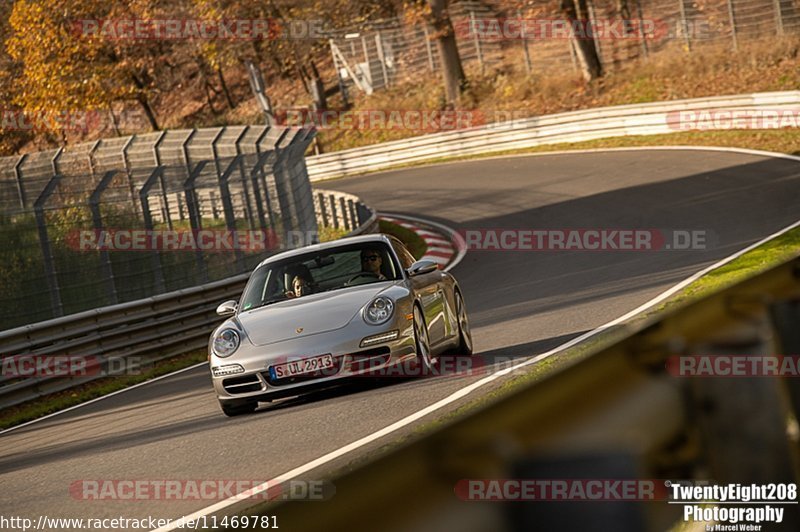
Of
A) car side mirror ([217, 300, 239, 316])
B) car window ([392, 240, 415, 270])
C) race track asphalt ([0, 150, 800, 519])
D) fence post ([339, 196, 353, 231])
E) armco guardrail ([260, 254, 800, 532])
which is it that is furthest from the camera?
fence post ([339, 196, 353, 231])

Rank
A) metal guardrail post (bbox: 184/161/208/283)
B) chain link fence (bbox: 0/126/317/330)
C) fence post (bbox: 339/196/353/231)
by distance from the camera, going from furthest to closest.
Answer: fence post (bbox: 339/196/353/231), metal guardrail post (bbox: 184/161/208/283), chain link fence (bbox: 0/126/317/330)

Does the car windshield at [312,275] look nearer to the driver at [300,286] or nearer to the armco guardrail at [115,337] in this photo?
the driver at [300,286]

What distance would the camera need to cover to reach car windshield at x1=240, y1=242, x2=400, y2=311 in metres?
10.8

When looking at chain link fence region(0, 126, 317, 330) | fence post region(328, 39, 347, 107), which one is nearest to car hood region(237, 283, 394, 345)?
chain link fence region(0, 126, 317, 330)

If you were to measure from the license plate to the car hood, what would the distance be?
8.1 inches

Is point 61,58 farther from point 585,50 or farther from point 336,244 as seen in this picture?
point 336,244

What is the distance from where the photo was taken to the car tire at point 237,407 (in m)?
10.0

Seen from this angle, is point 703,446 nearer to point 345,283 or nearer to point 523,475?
point 523,475

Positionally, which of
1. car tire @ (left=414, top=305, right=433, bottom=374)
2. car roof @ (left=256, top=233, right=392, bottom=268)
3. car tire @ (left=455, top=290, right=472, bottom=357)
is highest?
car roof @ (left=256, top=233, right=392, bottom=268)

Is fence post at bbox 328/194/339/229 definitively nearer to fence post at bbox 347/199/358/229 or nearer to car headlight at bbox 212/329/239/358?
fence post at bbox 347/199/358/229

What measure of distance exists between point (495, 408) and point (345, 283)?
28.8 feet

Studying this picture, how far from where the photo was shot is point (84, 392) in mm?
14750

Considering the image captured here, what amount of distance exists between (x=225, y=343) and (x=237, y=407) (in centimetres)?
57

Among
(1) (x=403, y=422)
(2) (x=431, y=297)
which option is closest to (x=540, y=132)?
(2) (x=431, y=297)
